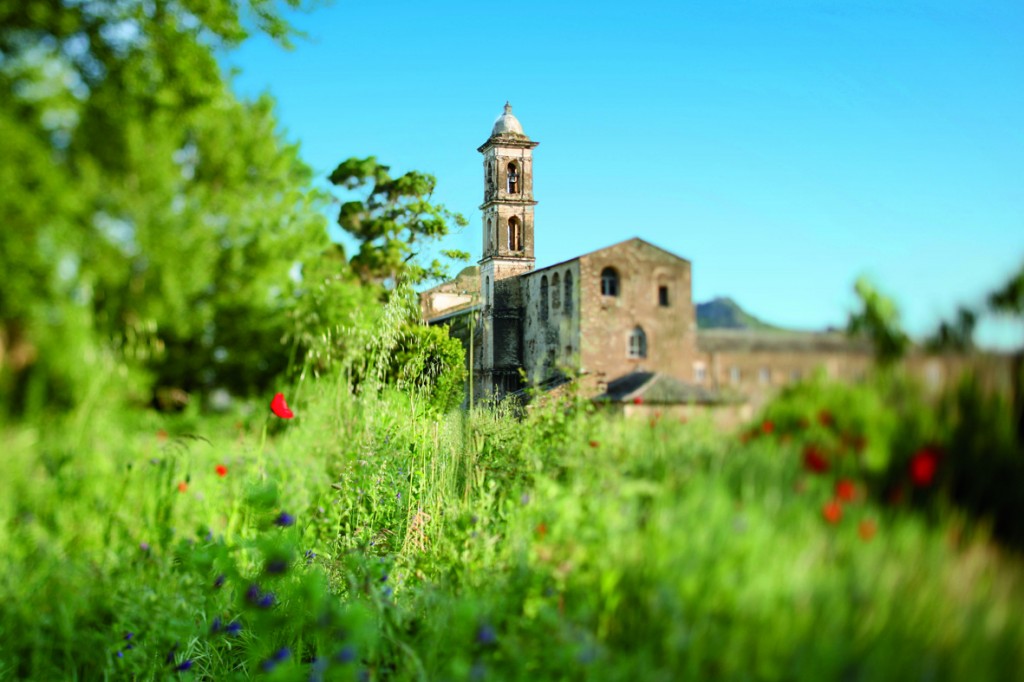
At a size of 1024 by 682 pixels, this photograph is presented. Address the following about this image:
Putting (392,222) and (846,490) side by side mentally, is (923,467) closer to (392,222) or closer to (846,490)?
(846,490)

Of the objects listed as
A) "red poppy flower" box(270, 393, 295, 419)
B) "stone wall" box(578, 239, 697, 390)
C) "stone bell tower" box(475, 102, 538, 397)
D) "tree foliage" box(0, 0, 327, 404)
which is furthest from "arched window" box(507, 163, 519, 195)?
"tree foliage" box(0, 0, 327, 404)

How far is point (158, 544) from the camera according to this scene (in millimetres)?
4363

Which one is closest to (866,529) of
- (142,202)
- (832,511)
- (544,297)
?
(832,511)

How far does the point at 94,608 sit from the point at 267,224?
8.75 metres

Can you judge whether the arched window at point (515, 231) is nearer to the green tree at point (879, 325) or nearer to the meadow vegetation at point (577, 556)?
the meadow vegetation at point (577, 556)

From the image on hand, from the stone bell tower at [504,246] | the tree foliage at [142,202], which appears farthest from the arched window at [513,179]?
the tree foliage at [142,202]

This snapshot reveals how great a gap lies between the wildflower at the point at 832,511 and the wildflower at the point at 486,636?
938 millimetres

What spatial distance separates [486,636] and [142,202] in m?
10.1

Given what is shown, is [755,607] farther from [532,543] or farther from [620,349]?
[620,349]

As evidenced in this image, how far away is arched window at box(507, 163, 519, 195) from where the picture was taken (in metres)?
4.64

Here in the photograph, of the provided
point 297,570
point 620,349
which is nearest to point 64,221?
point 297,570

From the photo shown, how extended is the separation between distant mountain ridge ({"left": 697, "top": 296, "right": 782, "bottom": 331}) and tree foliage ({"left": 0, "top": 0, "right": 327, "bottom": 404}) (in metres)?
7.23

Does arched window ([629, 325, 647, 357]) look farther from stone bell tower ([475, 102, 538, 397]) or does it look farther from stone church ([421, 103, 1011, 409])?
stone bell tower ([475, 102, 538, 397])

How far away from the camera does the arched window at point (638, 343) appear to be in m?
2.73
